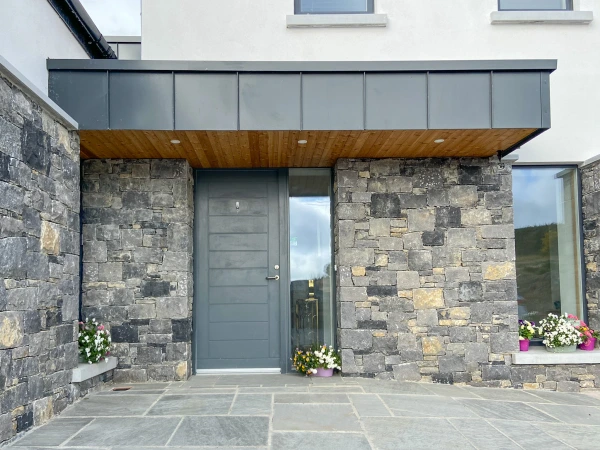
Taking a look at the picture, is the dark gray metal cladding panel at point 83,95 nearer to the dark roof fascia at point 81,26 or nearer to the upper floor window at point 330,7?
the dark roof fascia at point 81,26

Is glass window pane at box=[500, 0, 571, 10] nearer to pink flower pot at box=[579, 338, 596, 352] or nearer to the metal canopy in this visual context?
the metal canopy

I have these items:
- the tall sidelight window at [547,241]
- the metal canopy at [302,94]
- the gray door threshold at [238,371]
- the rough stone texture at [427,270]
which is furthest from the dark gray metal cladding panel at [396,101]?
the gray door threshold at [238,371]

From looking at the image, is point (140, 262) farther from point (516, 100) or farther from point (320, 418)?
point (516, 100)

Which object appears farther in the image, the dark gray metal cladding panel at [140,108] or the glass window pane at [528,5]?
the glass window pane at [528,5]

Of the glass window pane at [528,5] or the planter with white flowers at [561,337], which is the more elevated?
the glass window pane at [528,5]

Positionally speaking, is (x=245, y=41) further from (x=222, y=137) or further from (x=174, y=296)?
(x=174, y=296)

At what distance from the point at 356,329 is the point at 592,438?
2.36 meters

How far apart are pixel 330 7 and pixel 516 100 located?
104 inches

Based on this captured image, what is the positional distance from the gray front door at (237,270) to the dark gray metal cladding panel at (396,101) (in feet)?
6.01

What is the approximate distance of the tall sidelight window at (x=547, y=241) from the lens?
6055 millimetres

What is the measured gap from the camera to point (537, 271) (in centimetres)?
609

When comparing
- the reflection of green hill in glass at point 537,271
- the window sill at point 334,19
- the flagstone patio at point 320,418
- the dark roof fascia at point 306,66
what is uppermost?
the window sill at point 334,19

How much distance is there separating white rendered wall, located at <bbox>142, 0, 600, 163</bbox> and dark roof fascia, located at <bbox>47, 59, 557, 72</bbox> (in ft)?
4.81

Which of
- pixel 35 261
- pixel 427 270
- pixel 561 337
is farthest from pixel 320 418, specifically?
pixel 561 337
